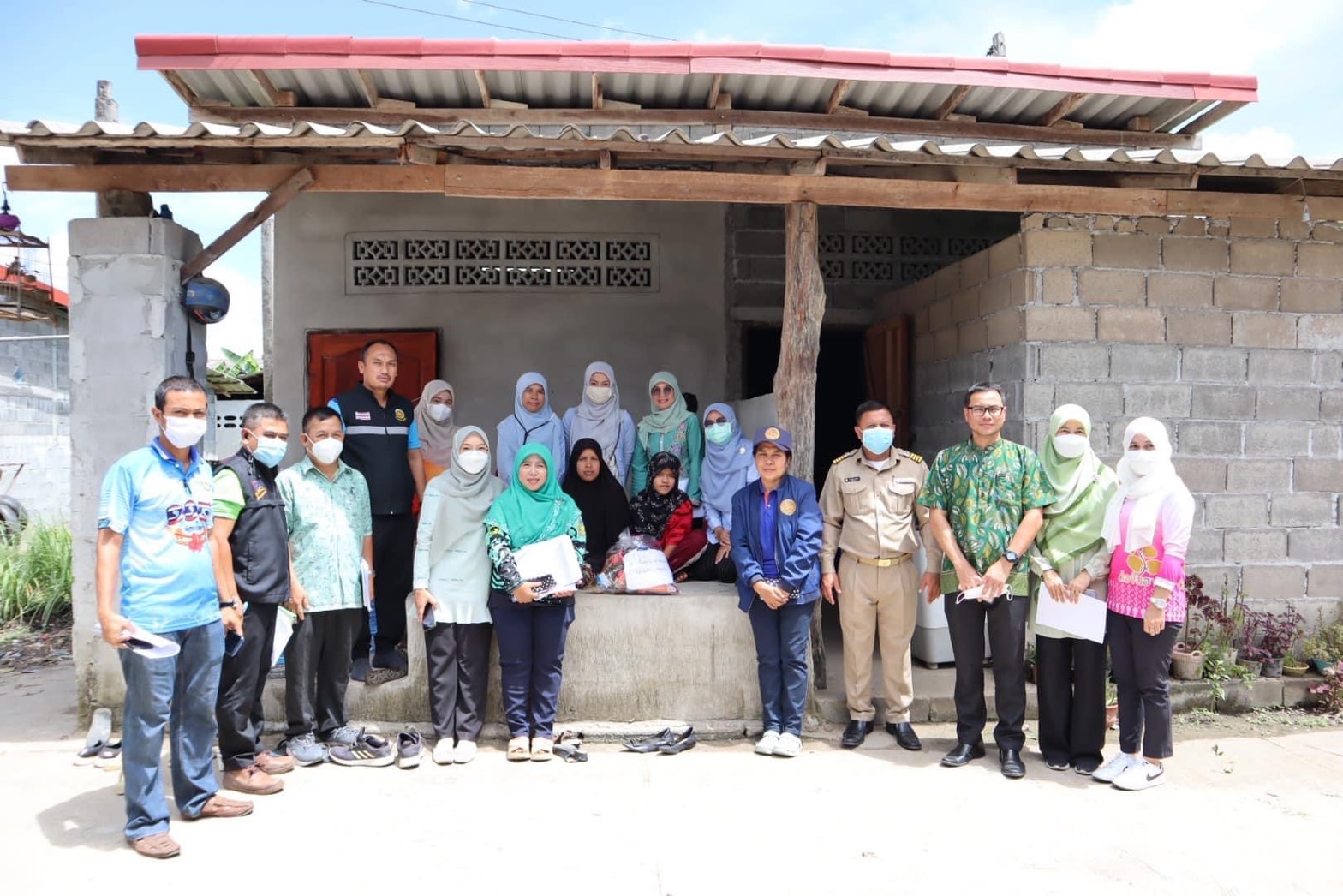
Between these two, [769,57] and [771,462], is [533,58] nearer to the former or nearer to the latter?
[769,57]

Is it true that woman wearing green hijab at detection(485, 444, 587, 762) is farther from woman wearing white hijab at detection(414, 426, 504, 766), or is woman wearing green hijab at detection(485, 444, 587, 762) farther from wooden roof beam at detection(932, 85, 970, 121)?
wooden roof beam at detection(932, 85, 970, 121)

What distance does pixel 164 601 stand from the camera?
324cm

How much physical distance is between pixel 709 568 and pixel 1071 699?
1.91m

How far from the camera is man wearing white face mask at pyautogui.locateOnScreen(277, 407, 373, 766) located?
13.2ft

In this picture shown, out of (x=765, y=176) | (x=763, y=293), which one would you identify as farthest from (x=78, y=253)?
(x=763, y=293)

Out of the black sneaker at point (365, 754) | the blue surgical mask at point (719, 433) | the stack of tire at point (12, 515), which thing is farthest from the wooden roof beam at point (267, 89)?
the stack of tire at point (12, 515)

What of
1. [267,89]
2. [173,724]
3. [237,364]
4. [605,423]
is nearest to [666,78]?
[605,423]

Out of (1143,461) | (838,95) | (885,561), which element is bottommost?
(885,561)

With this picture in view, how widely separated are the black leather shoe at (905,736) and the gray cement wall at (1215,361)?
1744mm

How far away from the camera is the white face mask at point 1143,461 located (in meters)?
3.83

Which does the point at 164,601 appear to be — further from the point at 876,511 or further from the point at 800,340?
the point at 800,340

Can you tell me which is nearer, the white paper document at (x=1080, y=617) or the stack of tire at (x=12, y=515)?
the white paper document at (x=1080, y=617)

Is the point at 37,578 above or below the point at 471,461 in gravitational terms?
below

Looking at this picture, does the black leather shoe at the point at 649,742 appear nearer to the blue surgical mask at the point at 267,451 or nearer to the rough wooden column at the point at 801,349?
the rough wooden column at the point at 801,349
